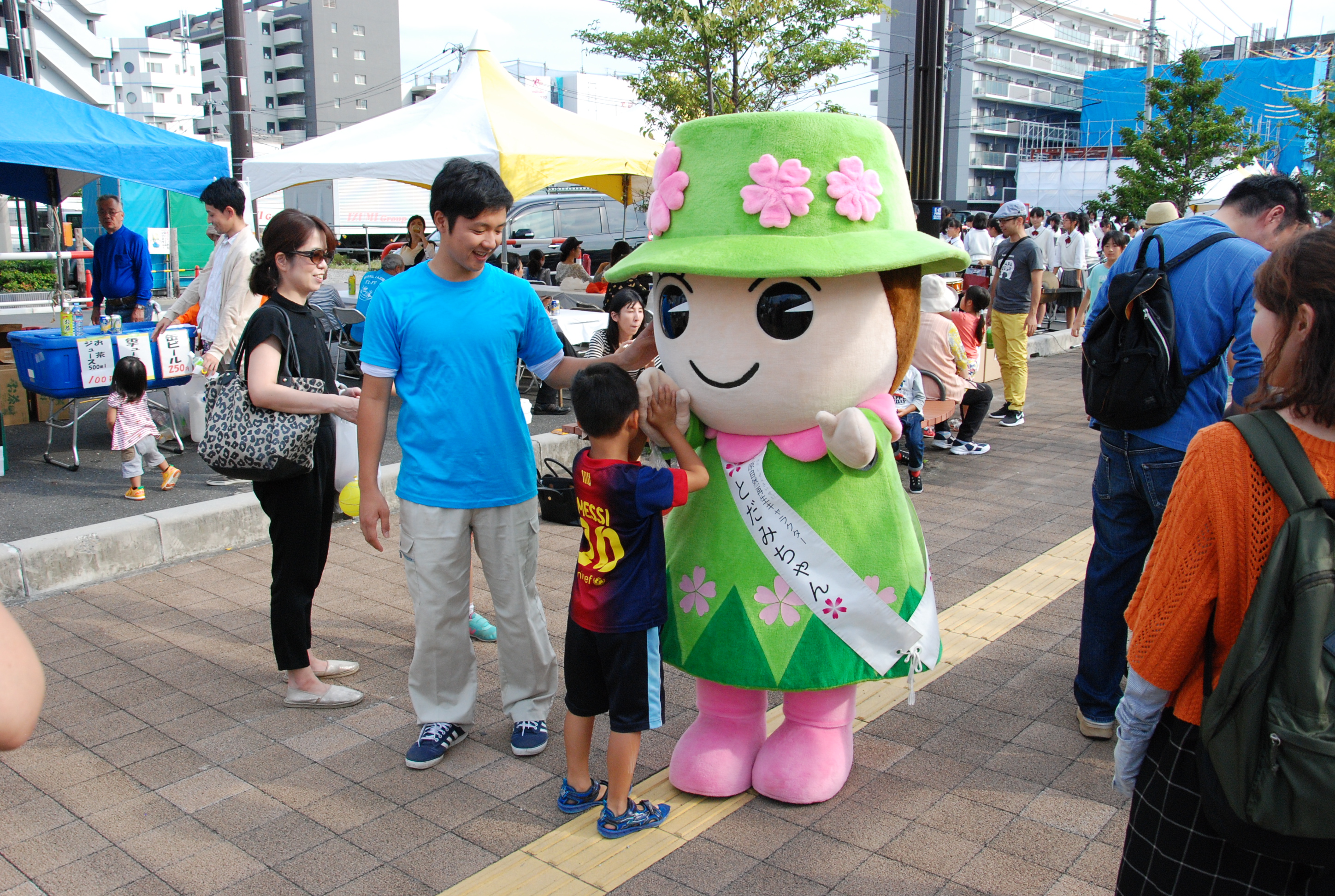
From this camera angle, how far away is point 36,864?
2.80 meters

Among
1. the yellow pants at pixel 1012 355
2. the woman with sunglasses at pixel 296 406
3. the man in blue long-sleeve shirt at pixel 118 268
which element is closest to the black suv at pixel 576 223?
the man in blue long-sleeve shirt at pixel 118 268

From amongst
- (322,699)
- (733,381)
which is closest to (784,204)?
(733,381)

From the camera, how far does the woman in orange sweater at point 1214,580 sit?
1.58 metres

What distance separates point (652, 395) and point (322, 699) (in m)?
1.84

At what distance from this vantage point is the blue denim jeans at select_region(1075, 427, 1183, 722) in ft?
10.6

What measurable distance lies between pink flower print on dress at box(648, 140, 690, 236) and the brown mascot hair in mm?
668

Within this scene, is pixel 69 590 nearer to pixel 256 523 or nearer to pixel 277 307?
pixel 256 523

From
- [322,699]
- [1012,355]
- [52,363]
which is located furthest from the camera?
[1012,355]

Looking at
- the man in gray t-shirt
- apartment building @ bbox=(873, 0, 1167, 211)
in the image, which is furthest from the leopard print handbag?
apartment building @ bbox=(873, 0, 1167, 211)

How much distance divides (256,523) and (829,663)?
4.01 metres

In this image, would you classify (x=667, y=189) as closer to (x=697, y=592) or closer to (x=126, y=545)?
(x=697, y=592)

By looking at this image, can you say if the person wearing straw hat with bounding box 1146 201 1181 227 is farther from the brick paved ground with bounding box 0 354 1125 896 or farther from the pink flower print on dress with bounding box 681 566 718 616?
the pink flower print on dress with bounding box 681 566 718 616

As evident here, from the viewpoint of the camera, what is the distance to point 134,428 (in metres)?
6.37

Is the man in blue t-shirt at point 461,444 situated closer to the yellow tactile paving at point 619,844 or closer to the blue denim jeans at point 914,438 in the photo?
the yellow tactile paving at point 619,844
